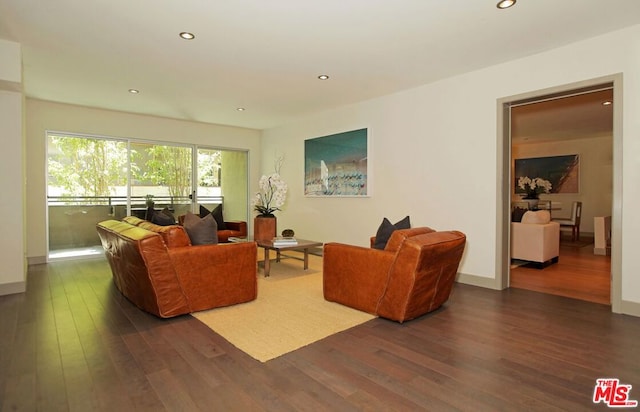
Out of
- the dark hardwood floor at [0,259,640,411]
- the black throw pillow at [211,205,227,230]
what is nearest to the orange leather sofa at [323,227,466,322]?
the dark hardwood floor at [0,259,640,411]

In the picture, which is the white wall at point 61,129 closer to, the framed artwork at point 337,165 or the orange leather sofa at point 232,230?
the orange leather sofa at point 232,230

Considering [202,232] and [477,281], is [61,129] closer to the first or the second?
[202,232]

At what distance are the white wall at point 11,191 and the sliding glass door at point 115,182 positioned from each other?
2218 millimetres

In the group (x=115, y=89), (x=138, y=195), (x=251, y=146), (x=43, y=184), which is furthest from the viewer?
(x=251, y=146)

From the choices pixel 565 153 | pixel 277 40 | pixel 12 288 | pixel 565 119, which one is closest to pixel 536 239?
pixel 565 119

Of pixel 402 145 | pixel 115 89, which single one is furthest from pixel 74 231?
pixel 402 145

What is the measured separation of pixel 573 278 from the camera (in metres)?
4.64

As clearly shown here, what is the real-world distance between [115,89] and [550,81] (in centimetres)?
558

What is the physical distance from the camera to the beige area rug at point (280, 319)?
260cm

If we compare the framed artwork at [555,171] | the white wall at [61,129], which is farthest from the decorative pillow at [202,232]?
the framed artwork at [555,171]

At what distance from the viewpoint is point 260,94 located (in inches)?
207

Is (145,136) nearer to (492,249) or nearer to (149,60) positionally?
(149,60)

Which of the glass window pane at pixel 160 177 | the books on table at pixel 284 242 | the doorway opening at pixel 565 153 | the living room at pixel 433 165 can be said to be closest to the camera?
the living room at pixel 433 165

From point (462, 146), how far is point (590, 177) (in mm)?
6761
